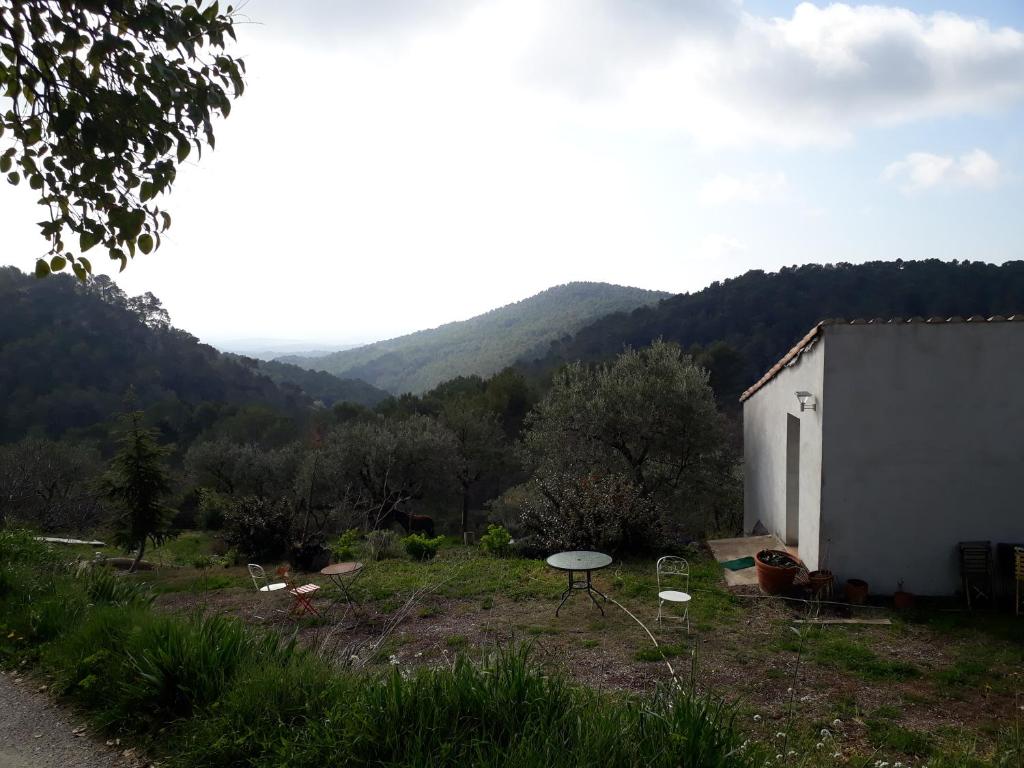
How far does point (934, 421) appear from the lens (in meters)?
7.79

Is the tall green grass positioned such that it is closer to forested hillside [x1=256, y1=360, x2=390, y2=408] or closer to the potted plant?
the potted plant

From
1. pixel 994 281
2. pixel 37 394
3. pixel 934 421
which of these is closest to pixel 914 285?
pixel 994 281

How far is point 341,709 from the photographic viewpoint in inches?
127

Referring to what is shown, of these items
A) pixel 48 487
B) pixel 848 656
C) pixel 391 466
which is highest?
pixel 848 656

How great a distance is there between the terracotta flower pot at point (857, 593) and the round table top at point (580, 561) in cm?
306

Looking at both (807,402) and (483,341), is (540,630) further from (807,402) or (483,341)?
(483,341)

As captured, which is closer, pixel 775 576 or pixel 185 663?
pixel 185 663

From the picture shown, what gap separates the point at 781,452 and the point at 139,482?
1199cm

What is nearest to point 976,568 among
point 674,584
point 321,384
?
point 674,584

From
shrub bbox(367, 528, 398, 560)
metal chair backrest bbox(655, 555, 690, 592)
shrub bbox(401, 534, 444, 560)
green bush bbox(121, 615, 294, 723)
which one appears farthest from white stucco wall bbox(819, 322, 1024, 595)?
shrub bbox(367, 528, 398, 560)

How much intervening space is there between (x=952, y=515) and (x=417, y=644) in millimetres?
6753

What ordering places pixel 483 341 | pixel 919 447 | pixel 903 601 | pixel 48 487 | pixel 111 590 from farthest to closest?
pixel 483 341, pixel 48 487, pixel 919 447, pixel 903 601, pixel 111 590

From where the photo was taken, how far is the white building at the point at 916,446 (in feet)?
25.2

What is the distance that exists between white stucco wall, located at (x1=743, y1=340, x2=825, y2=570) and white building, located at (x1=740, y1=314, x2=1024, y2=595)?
15 cm
